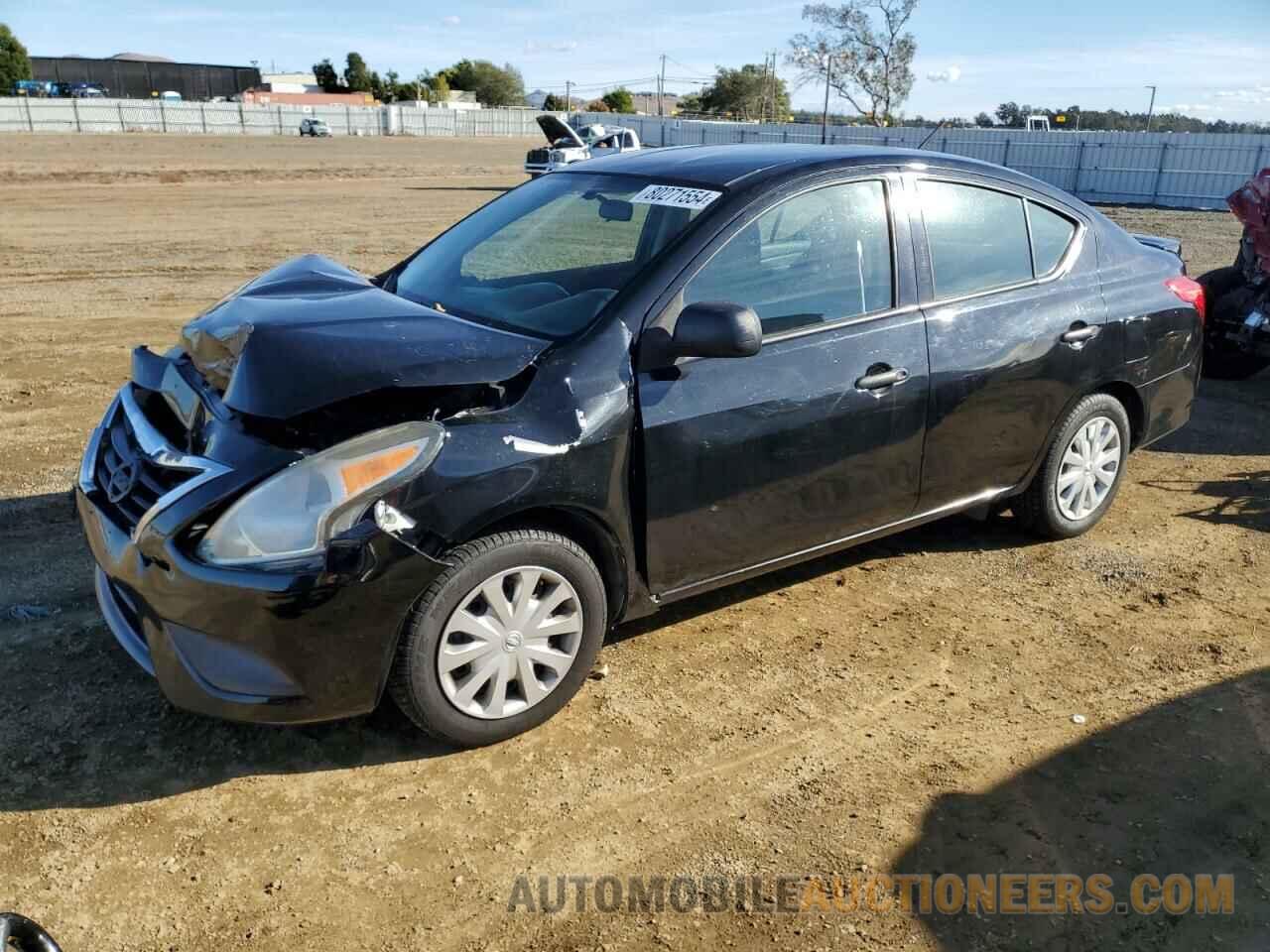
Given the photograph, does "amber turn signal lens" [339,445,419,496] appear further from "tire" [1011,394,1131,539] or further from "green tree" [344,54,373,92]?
"green tree" [344,54,373,92]

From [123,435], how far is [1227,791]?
12.3 ft

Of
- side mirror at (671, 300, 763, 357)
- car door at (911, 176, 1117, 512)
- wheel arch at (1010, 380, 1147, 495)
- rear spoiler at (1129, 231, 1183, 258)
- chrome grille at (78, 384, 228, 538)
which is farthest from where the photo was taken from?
rear spoiler at (1129, 231, 1183, 258)

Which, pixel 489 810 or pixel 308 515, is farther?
pixel 489 810

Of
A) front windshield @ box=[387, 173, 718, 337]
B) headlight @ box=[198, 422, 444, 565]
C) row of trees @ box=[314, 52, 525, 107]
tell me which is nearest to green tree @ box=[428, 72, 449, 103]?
row of trees @ box=[314, 52, 525, 107]

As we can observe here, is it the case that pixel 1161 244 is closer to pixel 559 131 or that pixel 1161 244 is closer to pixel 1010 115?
pixel 559 131

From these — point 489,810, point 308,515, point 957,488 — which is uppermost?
point 308,515

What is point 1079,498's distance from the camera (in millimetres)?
4906

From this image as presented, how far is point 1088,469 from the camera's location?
4.86 m

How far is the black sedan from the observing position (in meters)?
2.86

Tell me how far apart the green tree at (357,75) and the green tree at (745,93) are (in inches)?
1610

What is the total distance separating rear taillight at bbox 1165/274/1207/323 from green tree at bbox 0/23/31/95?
9444cm

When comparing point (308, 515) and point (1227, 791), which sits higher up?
point (308, 515)

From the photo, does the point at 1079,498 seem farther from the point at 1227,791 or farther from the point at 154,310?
the point at 154,310

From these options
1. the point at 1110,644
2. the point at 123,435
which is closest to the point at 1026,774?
the point at 1110,644
